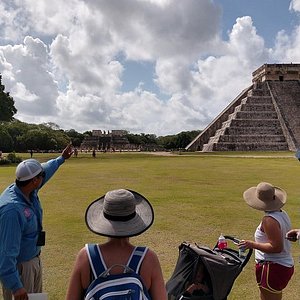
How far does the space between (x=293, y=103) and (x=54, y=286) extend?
60.2 m

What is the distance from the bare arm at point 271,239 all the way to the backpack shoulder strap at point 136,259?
1.61 meters

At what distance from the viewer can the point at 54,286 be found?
5340 millimetres

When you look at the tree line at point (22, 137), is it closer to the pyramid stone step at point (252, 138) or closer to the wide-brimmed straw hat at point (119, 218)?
the pyramid stone step at point (252, 138)

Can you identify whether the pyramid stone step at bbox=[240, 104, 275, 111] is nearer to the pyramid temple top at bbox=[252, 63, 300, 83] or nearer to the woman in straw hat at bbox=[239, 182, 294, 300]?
the pyramid temple top at bbox=[252, 63, 300, 83]

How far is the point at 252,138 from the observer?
52.8 metres

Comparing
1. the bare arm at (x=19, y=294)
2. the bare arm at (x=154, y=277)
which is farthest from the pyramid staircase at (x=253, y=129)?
the bare arm at (x=154, y=277)

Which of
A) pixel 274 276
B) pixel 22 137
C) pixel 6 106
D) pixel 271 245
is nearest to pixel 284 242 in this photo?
pixel 271 245

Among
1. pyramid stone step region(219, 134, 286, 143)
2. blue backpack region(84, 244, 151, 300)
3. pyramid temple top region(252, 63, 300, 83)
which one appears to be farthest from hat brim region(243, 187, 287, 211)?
pyramid temple top region(252, 63, 300, 83)

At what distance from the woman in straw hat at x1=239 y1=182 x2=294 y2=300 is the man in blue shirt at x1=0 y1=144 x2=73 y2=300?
6.07ft

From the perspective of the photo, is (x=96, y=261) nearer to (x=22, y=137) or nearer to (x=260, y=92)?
(x=260, y=92)

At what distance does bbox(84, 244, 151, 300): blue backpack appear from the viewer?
7.16ft

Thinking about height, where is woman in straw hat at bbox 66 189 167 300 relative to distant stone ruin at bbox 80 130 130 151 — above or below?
above

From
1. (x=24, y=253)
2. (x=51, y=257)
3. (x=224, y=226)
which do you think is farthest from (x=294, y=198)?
(x=24, y=253)

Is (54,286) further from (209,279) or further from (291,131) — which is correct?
(291,131)
